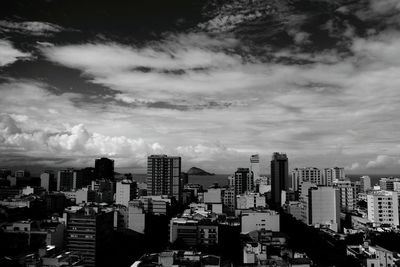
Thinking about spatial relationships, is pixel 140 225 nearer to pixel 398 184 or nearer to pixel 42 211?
pixel 42 211

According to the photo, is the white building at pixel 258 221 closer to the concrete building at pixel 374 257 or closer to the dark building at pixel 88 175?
the concrete building at pixel 374 257

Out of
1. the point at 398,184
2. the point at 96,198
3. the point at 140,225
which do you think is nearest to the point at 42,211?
the point at 96,198

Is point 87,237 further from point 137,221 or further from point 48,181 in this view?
point 48,181

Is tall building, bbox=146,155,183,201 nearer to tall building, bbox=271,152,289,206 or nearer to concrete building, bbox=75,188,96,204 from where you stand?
concrete building, bbox=75,188,96,204

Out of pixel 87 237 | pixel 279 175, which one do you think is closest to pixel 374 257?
pixel 87 237

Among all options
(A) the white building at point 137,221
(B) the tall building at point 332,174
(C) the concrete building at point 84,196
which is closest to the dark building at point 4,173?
(C) the concrete building at point 84,196

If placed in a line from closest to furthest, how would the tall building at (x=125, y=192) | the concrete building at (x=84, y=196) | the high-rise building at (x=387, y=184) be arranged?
the tall building at (x=125, y=192)
the concrete building at (x=84, y=196)
the high-rise building at (x=387, y=184)
